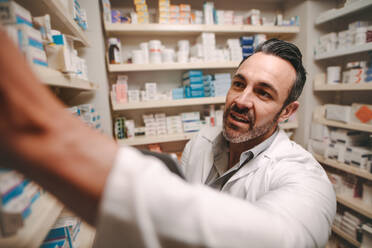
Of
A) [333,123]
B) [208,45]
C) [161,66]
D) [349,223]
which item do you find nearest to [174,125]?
[161,66]

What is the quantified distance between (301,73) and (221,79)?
1.06 metres

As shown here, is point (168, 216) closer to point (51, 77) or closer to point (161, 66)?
point (51, 77)

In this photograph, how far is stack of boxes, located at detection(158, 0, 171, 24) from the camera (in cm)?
192

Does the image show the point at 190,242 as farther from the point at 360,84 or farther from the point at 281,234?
the point at 360,84

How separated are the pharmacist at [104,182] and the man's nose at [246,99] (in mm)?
857

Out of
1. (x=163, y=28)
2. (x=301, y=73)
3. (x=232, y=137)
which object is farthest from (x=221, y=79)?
(x=232, y=137)

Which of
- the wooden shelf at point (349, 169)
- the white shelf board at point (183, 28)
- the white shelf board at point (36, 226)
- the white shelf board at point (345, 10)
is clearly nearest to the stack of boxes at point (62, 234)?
the white shelf board at point (36, 226)

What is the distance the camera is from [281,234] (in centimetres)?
34

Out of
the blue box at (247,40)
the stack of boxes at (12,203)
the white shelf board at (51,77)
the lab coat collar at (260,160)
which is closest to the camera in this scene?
the stack of boxes at (12,203)

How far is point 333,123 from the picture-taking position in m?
2.04

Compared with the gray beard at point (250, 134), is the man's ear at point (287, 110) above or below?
above

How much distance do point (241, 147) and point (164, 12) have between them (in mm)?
1647

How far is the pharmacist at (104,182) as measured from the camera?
254 millimetres

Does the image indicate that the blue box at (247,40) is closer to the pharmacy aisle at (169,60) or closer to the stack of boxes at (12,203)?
the pharmacy aisle at (169,60)
